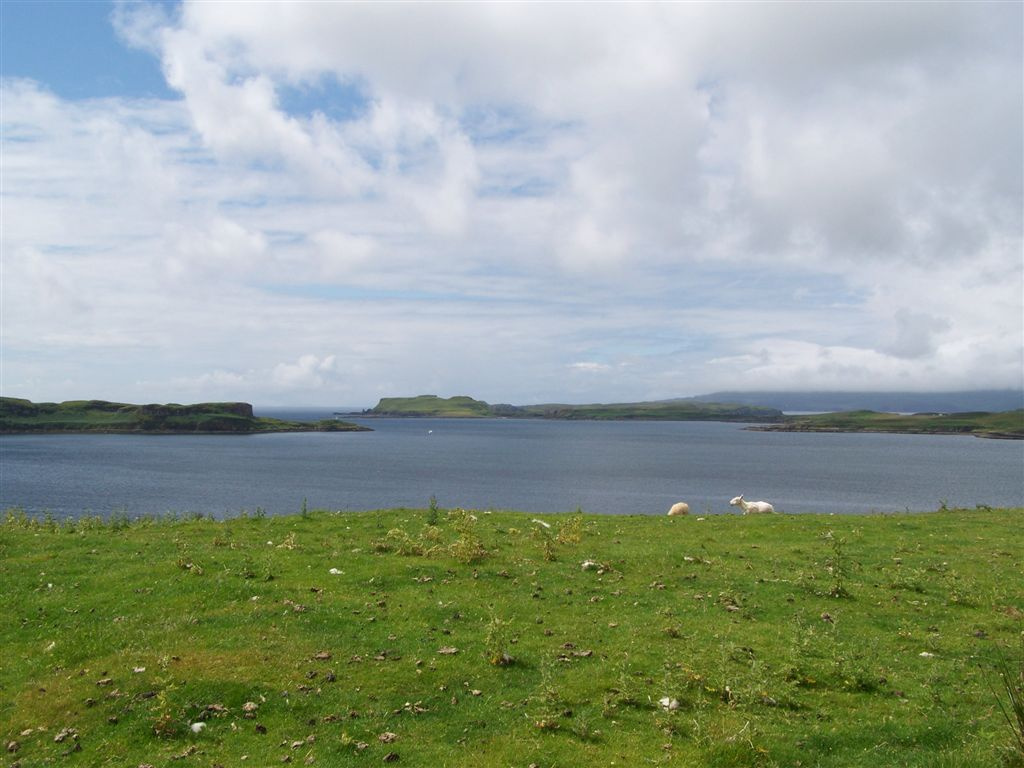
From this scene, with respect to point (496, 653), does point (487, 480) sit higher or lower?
lower

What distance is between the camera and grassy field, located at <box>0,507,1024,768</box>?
11523 mm

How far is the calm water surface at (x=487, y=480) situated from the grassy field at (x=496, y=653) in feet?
122

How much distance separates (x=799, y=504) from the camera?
279ft

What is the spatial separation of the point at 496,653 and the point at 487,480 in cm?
9950

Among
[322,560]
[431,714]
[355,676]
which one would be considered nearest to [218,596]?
[322,560]

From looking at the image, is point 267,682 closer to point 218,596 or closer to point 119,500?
point 218,596

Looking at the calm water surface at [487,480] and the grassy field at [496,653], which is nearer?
the grassy field at [496,653]

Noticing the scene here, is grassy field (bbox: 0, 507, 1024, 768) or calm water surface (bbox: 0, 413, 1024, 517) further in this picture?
calm water surface (bbox: 0, 413, 1024, 517)

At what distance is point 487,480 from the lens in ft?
372

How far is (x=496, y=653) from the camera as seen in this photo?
14492 mm

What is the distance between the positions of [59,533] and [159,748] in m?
19.4

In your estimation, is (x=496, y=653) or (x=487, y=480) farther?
(x=487, y=480)

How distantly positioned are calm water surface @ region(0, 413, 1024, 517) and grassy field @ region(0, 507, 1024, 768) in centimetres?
3707

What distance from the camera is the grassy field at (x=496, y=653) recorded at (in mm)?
11523
